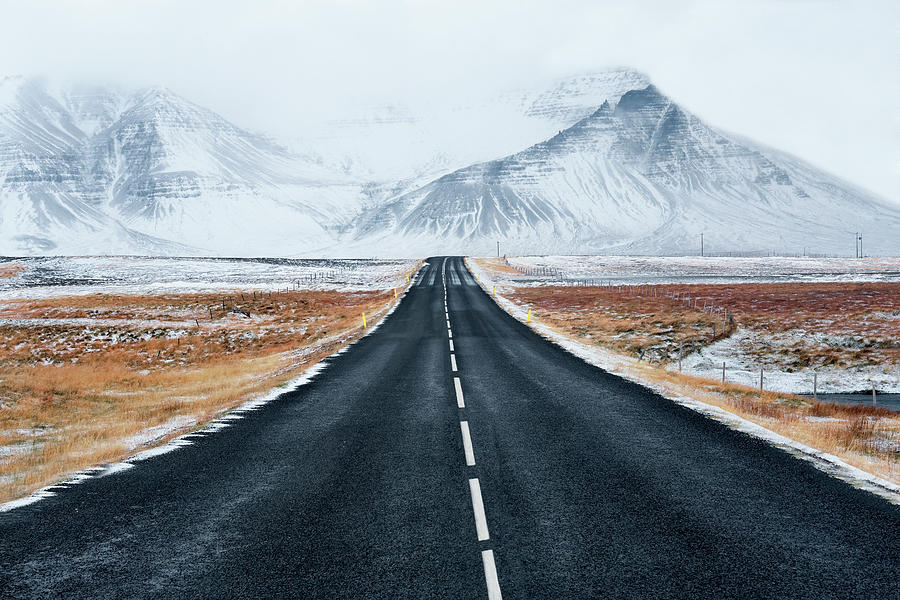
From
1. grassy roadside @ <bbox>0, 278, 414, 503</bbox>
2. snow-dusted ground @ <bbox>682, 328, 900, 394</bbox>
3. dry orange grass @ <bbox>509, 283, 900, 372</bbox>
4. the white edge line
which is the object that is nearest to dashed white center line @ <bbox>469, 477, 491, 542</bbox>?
the white edge line

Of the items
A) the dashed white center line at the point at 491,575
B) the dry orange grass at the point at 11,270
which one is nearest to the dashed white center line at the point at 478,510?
the dashed white center line at the point at 491,575

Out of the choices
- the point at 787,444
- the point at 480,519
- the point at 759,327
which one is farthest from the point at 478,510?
the point at 759,327

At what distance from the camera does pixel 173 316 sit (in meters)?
48.0

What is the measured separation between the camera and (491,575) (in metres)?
5.54

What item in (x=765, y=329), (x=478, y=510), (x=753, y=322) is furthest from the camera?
(x=753, y=322)

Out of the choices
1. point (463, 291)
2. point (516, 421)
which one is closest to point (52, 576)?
point (516, 421)

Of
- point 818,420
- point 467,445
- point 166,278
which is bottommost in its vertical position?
point 818,420

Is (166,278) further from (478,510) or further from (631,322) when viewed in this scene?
(478,510)

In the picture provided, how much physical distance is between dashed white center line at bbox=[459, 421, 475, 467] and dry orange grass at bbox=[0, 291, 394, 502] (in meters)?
4.88

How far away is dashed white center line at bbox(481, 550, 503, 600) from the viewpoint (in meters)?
5.23

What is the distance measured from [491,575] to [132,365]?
88.9ft

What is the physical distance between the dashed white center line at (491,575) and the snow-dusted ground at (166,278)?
6653 cm

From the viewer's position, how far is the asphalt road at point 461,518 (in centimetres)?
546

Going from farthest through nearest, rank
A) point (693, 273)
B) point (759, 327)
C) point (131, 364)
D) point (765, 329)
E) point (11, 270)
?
point (11, 270)
point (693, 273)
point (759, 327)
point (765, 329)
point (131, 364)
